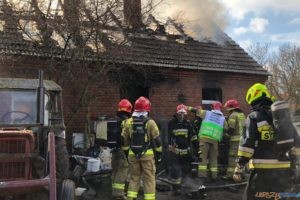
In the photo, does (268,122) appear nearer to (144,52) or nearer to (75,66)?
(75,66)

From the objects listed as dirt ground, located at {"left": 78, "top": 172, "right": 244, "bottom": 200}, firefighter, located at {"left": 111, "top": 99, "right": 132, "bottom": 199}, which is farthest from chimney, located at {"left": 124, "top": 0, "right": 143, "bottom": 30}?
dirt ground, located at {"left": 78, "top": 172, "right": 244, "bottom": 200}

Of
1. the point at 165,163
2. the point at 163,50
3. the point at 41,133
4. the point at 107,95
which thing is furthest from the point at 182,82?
the point at 41,133

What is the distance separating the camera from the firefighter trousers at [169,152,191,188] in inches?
375

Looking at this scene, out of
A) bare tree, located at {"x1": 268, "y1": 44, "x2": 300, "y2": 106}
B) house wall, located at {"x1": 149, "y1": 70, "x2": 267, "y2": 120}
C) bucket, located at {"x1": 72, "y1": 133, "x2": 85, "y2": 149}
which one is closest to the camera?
bucket, located at {"x1": 72, "y1": 133, "x2": 85, "y2": 149}

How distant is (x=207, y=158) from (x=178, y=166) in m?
1.35

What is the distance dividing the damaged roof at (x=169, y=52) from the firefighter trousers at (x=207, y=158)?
2982 millimetres

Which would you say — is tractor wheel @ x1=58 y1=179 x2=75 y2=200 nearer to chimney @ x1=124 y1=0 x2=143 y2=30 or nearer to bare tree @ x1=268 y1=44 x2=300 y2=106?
chimney @ x1=124 y1=0 x2=143 y2=30

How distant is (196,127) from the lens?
11609 mm

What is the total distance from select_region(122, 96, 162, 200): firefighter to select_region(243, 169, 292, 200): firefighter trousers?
255 centimetres

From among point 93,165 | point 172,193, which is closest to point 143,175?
point 172,193

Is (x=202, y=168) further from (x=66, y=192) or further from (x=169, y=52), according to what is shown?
(x=169, y=52)

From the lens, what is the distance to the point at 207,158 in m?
10.8

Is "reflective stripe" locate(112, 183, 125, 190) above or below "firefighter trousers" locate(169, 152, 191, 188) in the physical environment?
below

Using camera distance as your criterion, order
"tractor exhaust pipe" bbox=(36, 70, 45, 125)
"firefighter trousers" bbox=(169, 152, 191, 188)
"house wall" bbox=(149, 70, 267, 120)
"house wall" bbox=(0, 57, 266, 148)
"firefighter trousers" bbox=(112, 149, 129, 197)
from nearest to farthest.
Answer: "tractor exhaust pipe" bbox=(36, 70, 45, 125), "firefighter trousers" bbox=(112, 149, 129, 197), "firefighter trousers" bbox=(169, 152, 191, 188), "house wall" bbox=(0, 57, 266, 148), "house wall" bbox=(149, 70, 267, 120)
